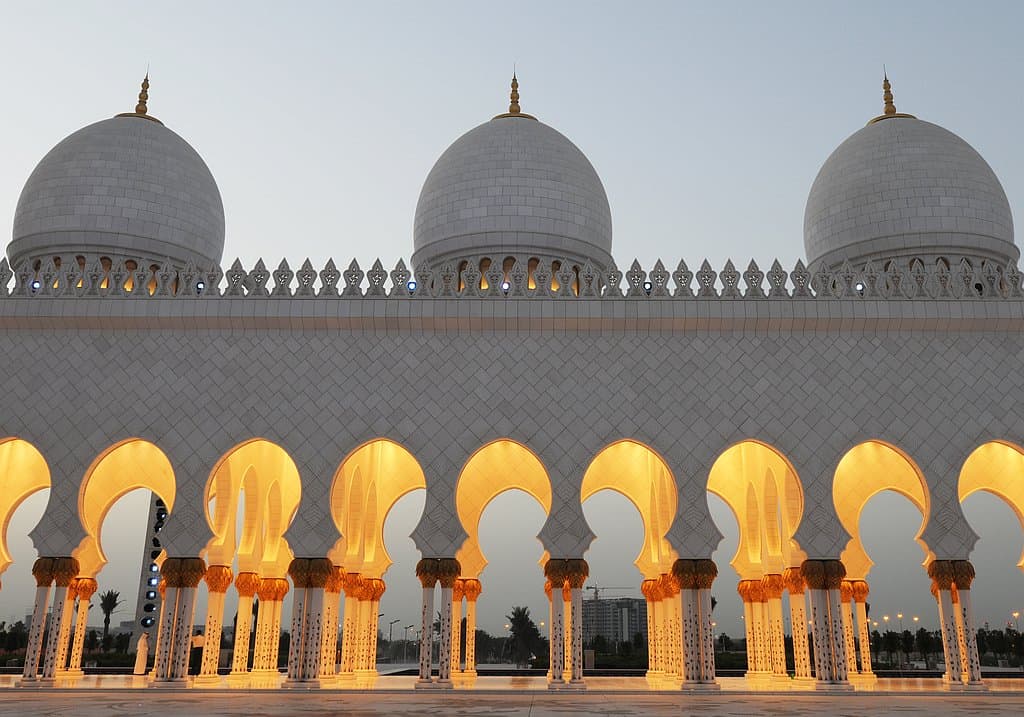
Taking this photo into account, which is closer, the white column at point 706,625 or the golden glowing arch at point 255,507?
the white column at point 706,625

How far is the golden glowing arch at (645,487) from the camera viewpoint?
38.5 feet

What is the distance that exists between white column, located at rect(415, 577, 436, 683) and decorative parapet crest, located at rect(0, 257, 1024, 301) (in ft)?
11.0

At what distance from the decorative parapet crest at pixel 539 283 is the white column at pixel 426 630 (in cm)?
336

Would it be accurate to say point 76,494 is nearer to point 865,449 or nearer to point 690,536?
point 690,536

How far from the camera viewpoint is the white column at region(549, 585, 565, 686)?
9.20 m

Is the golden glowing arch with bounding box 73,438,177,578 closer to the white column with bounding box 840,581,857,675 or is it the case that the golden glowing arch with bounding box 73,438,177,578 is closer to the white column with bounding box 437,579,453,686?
the white column with bounding box 437,579,453,686

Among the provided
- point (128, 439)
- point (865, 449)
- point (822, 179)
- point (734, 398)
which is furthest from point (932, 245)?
point (128, 439)

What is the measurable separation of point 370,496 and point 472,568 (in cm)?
169

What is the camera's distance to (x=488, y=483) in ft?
40.1

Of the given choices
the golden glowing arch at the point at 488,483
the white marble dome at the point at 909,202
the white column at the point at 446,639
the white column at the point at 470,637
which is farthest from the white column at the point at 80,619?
the white marble dome at the point at 909,202

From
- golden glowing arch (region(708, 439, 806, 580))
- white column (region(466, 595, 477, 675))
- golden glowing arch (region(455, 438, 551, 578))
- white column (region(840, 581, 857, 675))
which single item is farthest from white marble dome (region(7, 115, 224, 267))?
white column (region(840, 581, 857, 675))

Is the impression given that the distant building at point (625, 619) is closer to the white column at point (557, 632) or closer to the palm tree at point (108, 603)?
the palm tree at point (108, 603)

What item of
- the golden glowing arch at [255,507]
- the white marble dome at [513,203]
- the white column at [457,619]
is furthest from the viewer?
the white marble dome at [513,203]

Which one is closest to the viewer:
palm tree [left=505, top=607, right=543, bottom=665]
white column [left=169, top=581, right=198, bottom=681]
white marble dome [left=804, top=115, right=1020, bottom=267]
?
white column [left=169, top=581, right=198, bottom=681]
